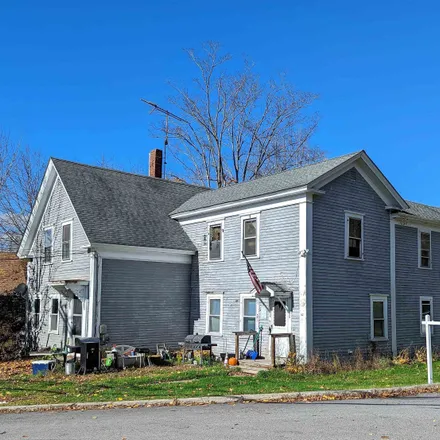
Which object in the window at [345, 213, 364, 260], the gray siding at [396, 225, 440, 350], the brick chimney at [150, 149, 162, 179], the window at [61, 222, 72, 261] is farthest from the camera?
the brick chimney at [150, 149, 162, 179]

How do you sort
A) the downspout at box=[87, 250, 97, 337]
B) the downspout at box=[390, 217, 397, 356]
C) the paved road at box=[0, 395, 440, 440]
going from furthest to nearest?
the downspout at box=[390, 217, 397, 356] → the downspout at box=[87, 250, 97, 337] → the paved road at box=[0, 395, 440, 440]

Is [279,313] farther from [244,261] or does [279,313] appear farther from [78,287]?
[78,287]

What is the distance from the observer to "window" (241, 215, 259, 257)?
18.7 metres

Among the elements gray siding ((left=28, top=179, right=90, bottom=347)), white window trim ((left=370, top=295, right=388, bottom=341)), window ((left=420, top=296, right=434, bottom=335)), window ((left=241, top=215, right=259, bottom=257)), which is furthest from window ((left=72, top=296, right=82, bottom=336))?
window ((left=420, top=296, right=434, bottom=335))

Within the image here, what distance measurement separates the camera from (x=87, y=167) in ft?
74.9

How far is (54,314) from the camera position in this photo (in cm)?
2170

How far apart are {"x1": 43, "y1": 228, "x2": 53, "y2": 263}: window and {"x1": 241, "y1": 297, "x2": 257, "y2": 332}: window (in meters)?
8.79

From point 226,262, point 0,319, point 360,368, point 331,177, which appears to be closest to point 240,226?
point 226,262

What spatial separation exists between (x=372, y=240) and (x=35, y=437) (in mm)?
14280

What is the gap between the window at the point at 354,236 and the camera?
1841 centimetres

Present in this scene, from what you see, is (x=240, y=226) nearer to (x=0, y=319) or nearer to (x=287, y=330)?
(x=287, y=330)

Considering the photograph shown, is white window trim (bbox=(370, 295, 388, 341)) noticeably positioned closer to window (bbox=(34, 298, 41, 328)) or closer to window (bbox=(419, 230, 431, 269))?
window (bbox=(419, 230, 431, 269))

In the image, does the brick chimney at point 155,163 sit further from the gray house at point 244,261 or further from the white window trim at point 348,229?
the white window trim at point 348,229

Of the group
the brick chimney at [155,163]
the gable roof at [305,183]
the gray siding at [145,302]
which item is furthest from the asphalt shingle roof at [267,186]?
the brick chimney at [155,163]
